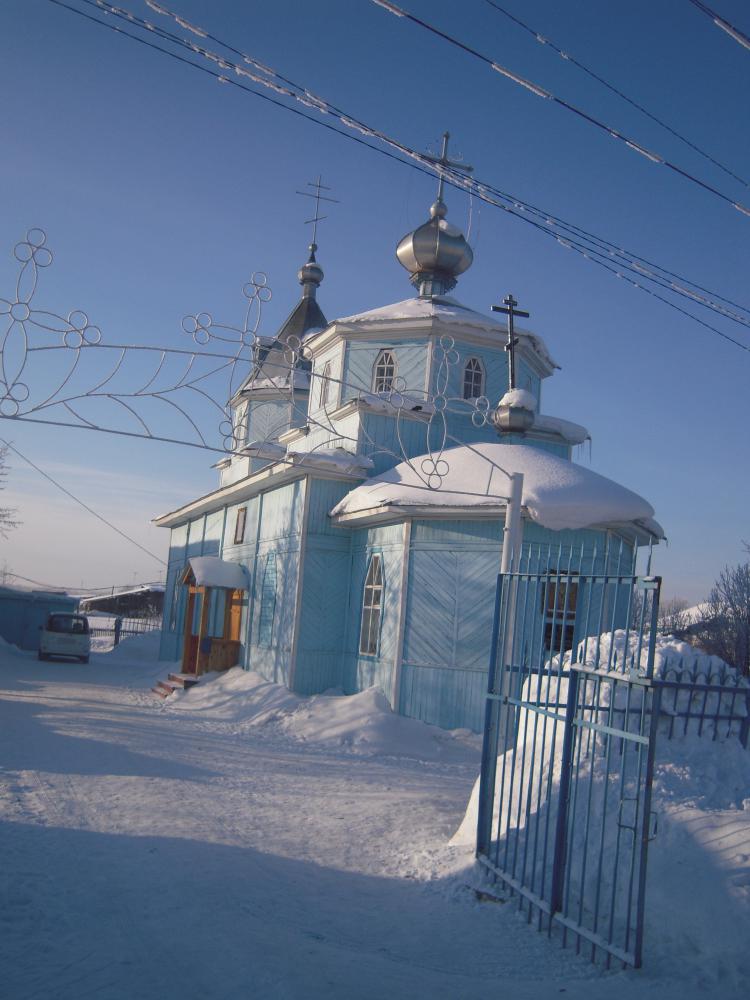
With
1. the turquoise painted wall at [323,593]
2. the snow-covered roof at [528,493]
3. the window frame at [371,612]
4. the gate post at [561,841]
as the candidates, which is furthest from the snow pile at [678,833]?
the turquoise painted wall at [323,593]

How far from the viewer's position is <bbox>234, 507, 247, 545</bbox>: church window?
Result: 61.4 feet

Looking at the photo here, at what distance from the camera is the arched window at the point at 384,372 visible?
17078 mm

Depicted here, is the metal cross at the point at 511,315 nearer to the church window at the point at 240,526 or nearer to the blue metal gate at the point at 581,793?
the church window at the point at 240,526

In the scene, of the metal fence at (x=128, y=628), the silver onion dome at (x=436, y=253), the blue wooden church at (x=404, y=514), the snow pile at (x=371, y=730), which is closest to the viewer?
the snow pile at (x=371, y=730)

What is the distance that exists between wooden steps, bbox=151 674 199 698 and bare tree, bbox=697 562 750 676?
50.2ft

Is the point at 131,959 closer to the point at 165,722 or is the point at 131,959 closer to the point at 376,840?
the point at 376,840

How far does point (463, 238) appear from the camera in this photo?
60.5 ft

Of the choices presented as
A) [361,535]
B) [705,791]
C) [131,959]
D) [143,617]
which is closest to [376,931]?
[131,959]

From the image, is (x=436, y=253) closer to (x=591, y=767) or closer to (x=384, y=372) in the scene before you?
(x=384, y=372)

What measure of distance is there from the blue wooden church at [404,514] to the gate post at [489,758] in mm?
2761

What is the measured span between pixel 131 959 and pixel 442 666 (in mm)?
8894

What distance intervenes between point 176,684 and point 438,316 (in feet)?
29.3

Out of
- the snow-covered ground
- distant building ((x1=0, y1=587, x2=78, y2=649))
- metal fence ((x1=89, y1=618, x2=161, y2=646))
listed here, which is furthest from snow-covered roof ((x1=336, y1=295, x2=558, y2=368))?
metal fence ((x1=89, y1=618, x2=161, y2=646))

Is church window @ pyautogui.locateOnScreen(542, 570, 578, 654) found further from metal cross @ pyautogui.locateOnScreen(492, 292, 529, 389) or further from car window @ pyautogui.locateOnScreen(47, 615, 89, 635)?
car window @ pyautogui.locateOnScreen(47, 615, 89, 635)
